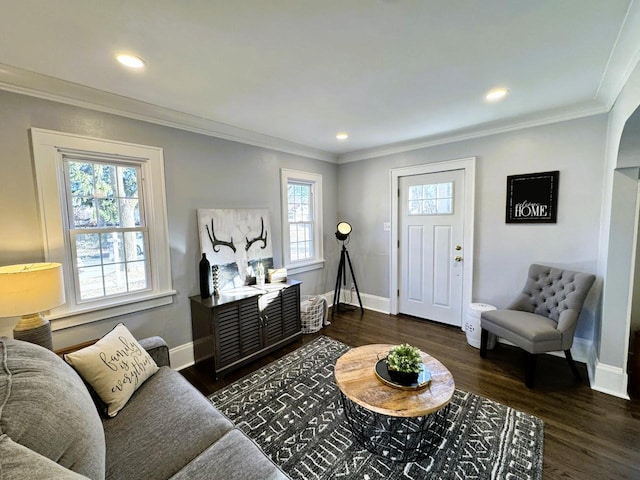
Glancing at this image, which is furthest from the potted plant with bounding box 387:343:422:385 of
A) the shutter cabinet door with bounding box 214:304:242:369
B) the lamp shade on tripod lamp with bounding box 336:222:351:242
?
the lamp shade on tripod lamp with bounding box 336:222:351:242

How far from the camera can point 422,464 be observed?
5.30 ft

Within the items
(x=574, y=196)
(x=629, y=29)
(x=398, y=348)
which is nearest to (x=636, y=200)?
(x=574, y=196)

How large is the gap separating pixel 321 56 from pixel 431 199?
2528 mm

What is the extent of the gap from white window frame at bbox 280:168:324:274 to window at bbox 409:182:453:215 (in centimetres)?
135

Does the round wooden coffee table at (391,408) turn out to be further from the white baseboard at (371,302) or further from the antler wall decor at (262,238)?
the white baseboard at (371,302)

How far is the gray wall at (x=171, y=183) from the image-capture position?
→ 1874mm

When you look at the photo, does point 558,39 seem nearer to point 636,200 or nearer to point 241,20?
point 636,200

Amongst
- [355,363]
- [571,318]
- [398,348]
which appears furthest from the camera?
[571,318]

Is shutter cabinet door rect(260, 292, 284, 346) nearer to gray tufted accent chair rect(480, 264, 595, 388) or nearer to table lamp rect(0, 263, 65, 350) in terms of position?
table lamp rect(0, 263, 65, 350)

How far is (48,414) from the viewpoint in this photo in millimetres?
968

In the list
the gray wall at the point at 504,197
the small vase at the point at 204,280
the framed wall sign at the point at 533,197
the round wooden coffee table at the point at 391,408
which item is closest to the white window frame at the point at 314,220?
the gray wall at the point at 504,197

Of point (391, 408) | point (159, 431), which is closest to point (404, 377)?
point (391, 408)

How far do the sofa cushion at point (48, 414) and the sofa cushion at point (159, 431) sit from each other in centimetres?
17

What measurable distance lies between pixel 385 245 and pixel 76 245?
3.49m
